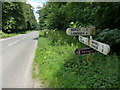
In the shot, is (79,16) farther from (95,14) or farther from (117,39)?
(117,39)

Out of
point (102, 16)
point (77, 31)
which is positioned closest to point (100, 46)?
point (77, 31)

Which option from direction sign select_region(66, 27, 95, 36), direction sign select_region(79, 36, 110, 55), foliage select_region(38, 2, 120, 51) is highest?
foliage select_region(38, 2, 120, 51)

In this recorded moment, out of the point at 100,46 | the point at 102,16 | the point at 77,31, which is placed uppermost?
the point at 102,16

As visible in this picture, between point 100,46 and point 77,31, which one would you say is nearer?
point 100,46

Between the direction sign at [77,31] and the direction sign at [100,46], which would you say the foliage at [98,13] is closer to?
the direction sign at [77,31]

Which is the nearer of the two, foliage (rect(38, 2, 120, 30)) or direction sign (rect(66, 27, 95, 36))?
direction sign (rect(66, 27, 95, 36))

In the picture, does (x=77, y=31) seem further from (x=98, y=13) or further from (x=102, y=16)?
(x=102, y=16)

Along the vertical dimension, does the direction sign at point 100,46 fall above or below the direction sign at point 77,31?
below

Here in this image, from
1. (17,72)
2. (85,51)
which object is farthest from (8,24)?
(85,51)

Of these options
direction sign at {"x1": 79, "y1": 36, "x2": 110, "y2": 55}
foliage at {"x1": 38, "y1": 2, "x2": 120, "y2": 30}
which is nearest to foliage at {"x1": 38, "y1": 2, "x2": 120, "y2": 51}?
foliage at {"x1": 38, "y1": 2, "x2": 120, "y2": 30}

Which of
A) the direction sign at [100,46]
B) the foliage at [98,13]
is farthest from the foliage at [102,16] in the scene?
the direction sign at [100,46]

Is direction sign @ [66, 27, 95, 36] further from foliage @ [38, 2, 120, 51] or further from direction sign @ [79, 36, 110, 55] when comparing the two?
foliage @ [38, 2, 120, 51]

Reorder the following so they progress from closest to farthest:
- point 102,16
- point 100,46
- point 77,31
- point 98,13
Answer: point 100,46, point 77,31, point 98,13, point 102,16

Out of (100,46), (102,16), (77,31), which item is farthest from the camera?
(102,16)
